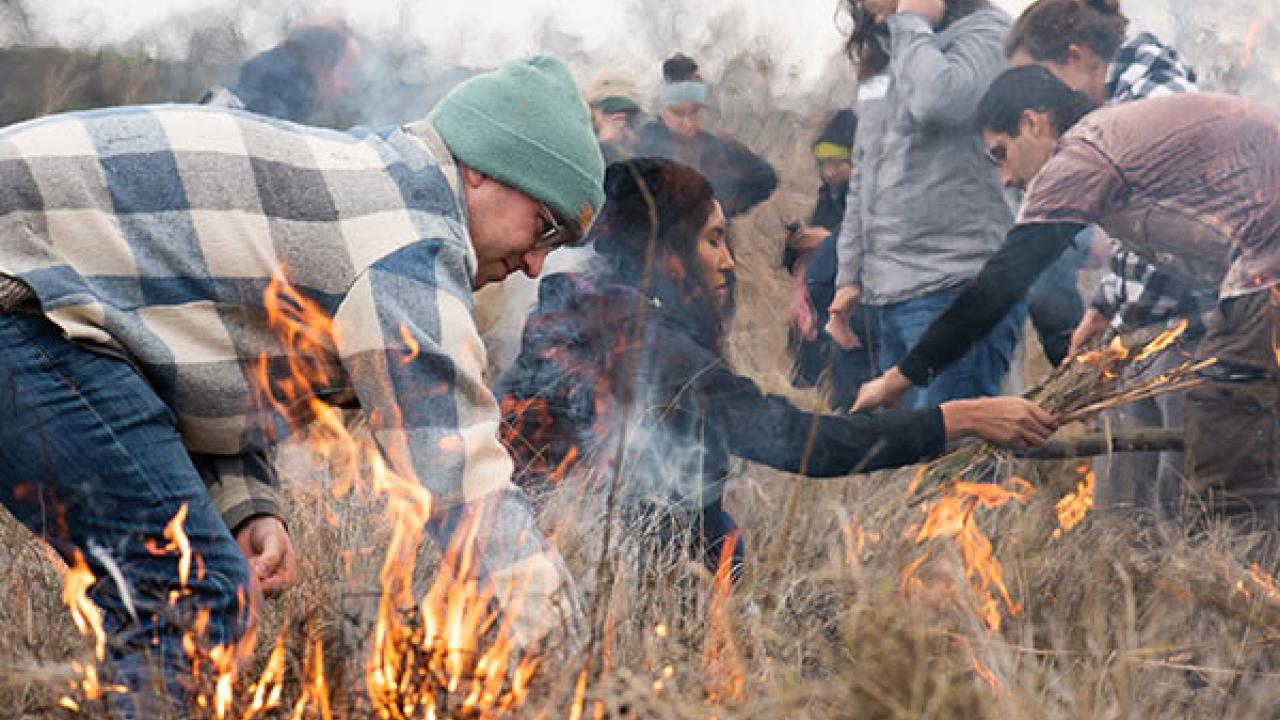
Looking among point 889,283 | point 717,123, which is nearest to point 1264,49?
point 889,283

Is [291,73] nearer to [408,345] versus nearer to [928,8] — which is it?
[928,8]

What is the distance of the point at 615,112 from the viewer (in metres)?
5.66

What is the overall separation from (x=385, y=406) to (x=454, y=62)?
6.62m

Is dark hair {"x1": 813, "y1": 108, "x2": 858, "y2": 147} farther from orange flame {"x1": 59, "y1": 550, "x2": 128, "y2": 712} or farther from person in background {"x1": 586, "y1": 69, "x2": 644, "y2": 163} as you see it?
orange flame {"x1": 59, "y1": 550, "x2": 128, "y2": 712}

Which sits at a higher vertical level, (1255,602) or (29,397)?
(29,397)

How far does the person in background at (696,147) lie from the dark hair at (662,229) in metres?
1.88

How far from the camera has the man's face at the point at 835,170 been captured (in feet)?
18.2

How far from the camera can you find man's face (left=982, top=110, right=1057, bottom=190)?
446 cm

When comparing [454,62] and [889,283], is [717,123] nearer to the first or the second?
[454,62]

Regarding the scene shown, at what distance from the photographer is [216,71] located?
9188 millimetres

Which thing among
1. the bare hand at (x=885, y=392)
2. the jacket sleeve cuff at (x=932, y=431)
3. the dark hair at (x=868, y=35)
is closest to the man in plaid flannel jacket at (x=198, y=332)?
the jacket sleeve cuff at (x=932, y=431)

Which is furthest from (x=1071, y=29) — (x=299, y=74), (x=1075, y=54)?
(x=299, y=74)

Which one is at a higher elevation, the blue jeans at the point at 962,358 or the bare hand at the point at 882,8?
the bare hand at the point at 882,8

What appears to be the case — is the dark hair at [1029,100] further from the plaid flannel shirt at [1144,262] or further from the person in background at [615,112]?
the person in background at [615,112]
